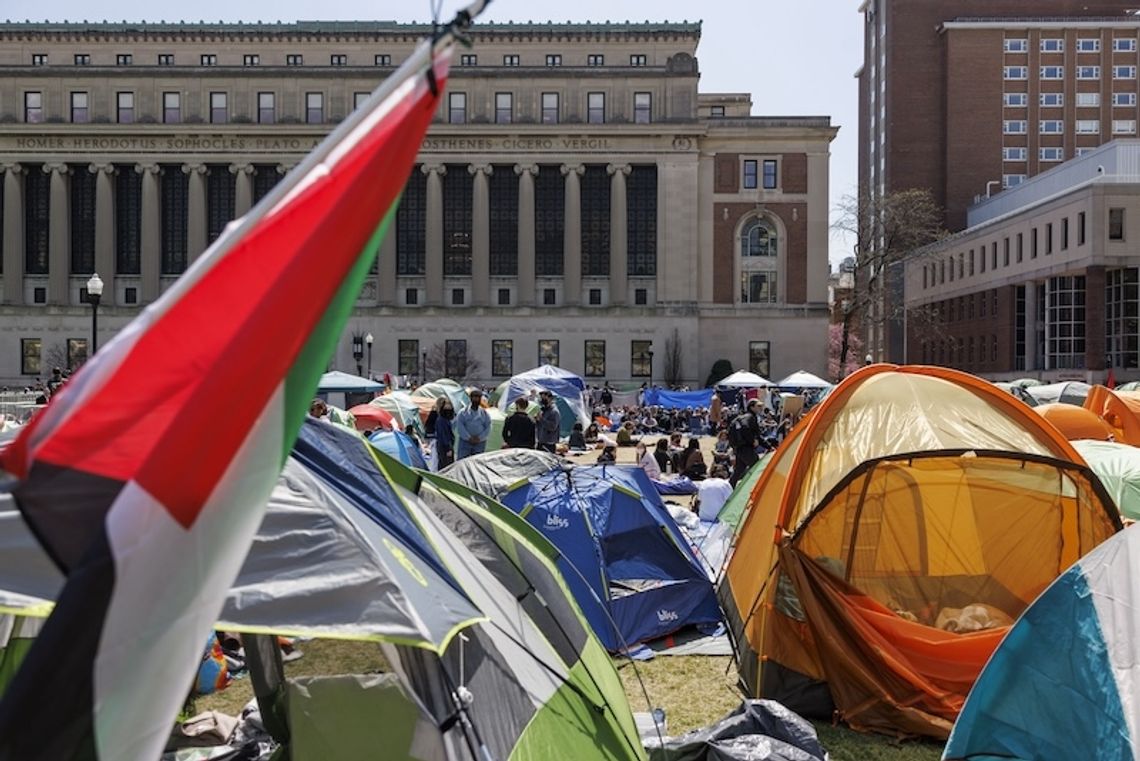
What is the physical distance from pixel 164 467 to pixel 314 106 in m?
67.2

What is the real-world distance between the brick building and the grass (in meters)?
55.2

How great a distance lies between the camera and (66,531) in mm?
2195

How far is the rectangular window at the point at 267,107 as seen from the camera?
65750mm

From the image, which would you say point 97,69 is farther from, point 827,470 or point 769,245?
point 827,470

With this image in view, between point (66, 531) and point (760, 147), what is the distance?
6619 cm

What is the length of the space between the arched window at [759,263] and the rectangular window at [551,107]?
13.1 metres

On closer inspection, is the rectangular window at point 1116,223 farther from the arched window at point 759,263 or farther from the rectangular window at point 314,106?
the rectangular window at point 314,106

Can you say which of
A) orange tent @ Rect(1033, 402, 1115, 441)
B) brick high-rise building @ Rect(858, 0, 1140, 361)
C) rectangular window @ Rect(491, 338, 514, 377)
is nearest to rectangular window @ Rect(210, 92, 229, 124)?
rectangular window @ Rect(491, 338, 514, 377)

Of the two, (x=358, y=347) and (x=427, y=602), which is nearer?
(x=427, y=602)

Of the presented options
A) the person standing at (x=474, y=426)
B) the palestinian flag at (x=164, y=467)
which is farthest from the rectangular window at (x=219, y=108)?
the palestinian flag at (x=164, y=467)

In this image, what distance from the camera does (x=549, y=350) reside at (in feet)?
214

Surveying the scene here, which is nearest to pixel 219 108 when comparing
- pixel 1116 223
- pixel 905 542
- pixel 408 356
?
pixel 408 356

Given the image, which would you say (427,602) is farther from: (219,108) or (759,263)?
(219,108)

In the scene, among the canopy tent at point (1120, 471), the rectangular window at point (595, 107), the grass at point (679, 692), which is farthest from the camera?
the rectangular window at point (595, 107)
